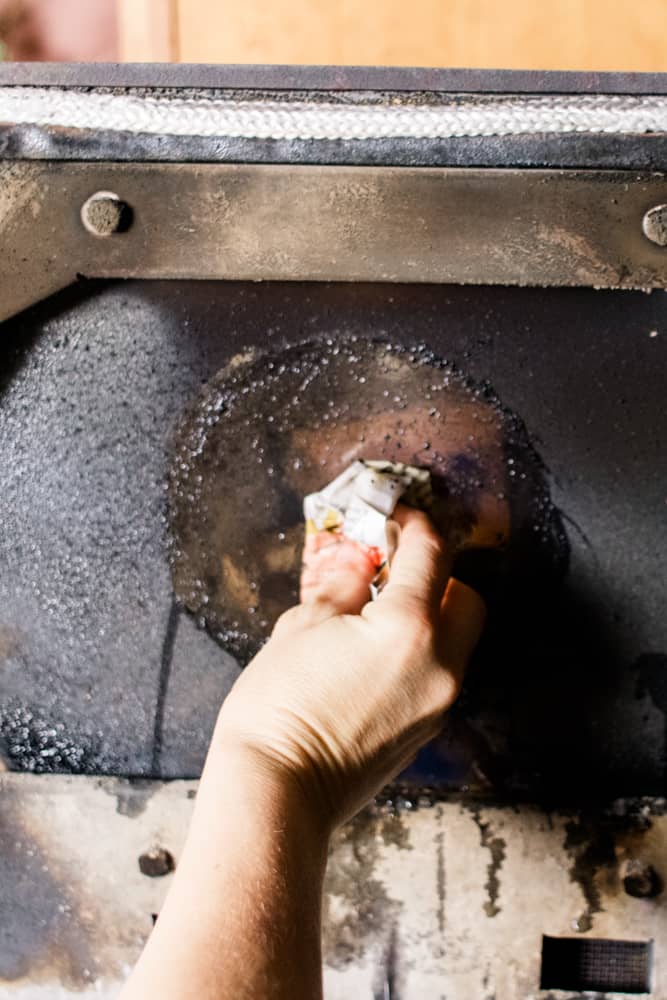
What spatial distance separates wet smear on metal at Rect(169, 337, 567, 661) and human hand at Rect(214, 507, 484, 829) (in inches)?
9.4

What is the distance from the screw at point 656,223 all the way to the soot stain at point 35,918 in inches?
42.3

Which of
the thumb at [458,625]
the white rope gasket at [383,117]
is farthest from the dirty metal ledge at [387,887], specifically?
the white rope gasket at [383,117]

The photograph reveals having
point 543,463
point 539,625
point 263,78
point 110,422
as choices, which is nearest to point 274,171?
point 263,78

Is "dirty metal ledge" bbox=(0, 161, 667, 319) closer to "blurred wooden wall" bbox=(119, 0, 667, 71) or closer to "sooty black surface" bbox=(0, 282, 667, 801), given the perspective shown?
"sooty black surface" bbox=(0, 282, 667, 801)

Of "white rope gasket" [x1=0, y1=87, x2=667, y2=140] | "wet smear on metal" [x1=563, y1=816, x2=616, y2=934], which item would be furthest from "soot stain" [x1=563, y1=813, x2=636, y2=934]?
"white rope gasket" [x1=0, y1=87, x2=667, y2=140]

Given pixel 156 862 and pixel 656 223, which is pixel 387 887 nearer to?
pixel 156 862

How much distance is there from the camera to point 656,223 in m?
0.85

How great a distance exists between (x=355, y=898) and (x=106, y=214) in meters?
0.93

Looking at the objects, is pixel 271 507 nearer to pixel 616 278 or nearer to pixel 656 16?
pixel 616 278

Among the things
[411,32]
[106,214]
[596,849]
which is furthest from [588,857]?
[411,32]

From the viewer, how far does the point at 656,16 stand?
1.28 metres

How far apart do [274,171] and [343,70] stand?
14cm

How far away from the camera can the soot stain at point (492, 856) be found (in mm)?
962

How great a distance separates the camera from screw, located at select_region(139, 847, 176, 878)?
3.23 feet
